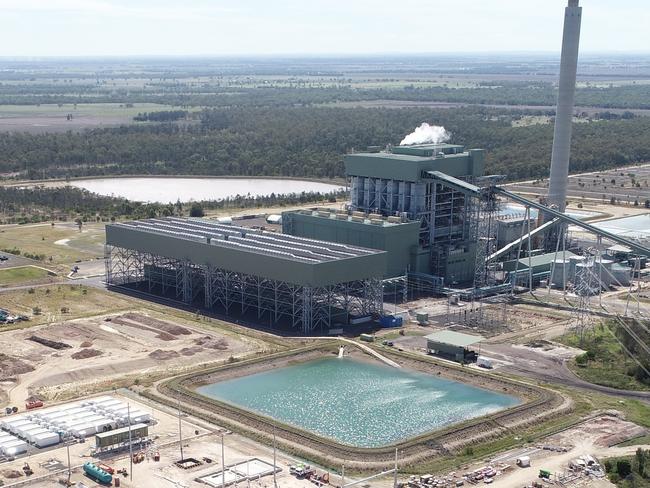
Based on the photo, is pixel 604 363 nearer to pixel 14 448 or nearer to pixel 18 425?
pixel 18 425

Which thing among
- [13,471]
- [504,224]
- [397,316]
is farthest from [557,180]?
[13,471]

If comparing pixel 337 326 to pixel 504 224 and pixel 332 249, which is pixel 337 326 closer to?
pixel 332 249

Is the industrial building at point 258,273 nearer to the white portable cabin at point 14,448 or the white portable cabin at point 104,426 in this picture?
the white portable cabin at point 104,426

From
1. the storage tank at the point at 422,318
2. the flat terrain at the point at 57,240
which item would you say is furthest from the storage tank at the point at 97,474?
the flat terrain at the point at 57,240

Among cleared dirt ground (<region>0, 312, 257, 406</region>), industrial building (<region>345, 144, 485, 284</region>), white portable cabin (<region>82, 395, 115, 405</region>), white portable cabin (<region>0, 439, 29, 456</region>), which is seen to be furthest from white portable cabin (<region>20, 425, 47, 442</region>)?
industrial building (<region>345, 144, 485, 284</region>)

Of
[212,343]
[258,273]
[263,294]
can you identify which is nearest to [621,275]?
[263,294]

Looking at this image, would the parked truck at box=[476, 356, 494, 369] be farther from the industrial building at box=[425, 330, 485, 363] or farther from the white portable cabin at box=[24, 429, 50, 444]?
the white portable cabin at box=[24, 429, 50, 444]
